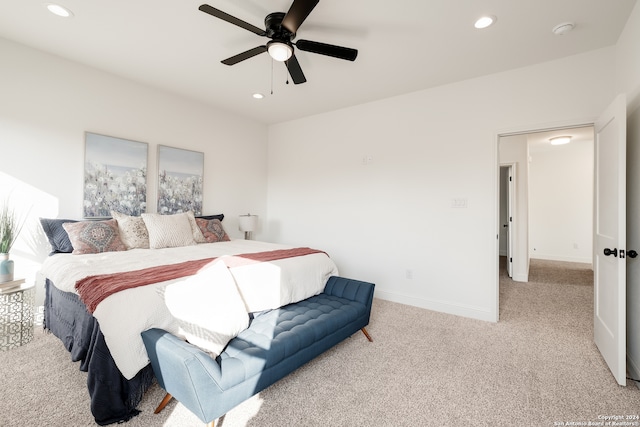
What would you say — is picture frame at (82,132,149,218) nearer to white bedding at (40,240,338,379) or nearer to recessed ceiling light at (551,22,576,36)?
white bedding at (40,240,338,379)

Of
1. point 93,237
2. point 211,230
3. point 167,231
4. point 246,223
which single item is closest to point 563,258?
point 246,223

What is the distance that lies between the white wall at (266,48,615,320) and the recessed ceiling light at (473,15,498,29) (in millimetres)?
985

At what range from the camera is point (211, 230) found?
3.79 m

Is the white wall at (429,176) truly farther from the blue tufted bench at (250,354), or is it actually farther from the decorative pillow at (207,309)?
the decorative pillow at (207,309)

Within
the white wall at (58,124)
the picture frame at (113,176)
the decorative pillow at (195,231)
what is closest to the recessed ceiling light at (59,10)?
the white wall at (58,124)

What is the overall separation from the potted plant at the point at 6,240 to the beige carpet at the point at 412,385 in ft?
2.04

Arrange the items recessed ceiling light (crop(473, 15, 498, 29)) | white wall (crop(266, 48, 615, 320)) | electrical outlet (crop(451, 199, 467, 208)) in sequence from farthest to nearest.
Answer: electrical outlet (crop(451, 199, 467, 208)) < white wall (crop(266, 48, 615, 320)) < recessed ceiling light (crop(473, 15, 498, 29))

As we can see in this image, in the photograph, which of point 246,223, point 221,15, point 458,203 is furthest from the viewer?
point 246,223

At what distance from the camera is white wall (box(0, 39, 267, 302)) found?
2701 millimetres

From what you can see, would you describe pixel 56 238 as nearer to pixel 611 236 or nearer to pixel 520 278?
pixel 611 236

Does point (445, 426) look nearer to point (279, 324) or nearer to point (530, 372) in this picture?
point (530, 372)

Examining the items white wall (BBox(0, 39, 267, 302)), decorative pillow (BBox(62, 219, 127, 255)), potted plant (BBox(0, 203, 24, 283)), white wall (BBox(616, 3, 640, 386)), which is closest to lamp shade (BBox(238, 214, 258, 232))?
white wall (BBox(0, 39, 267, 302))

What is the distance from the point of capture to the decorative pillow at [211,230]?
3717 millimetres

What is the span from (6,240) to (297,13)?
9.78ft
